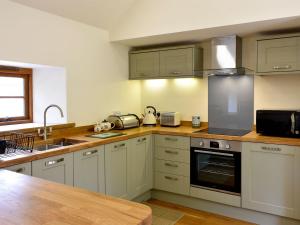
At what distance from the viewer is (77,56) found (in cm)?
317

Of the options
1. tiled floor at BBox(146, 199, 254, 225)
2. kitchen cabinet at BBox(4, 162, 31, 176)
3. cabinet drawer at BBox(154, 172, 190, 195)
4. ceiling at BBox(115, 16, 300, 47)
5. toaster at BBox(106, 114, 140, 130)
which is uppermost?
ceiling at BBox(115, 16, 300, 47)

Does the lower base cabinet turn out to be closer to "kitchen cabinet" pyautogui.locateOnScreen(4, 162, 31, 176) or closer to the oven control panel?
the oven control panel

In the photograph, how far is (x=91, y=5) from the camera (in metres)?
2.99

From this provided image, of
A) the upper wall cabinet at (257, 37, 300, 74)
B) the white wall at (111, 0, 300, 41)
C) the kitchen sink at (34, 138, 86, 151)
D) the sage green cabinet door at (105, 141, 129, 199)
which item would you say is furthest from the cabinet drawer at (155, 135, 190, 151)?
the white wall at (111, 0, 300, 41)

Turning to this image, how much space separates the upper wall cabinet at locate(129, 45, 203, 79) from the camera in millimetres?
3475

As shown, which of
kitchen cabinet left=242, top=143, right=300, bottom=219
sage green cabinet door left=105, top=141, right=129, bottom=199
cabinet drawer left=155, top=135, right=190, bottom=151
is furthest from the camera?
cabinet drawer left=155, top=135, right=190, bottom=151

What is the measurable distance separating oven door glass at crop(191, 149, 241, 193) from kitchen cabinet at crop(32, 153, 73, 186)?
55.9 inches

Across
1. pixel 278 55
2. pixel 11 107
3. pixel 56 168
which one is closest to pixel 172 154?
pixel 56 168

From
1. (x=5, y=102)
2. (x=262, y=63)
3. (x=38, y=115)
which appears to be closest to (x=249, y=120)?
(x=262, y=63)

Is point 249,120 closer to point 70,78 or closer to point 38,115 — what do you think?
point 70,78

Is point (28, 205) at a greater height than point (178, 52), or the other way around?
point (178, 52)

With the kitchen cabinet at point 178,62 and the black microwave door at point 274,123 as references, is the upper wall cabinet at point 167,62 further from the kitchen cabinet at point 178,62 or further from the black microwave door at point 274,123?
the black microwave door at point 274,123

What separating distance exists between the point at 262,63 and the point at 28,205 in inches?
105

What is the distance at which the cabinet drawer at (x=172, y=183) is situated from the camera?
3.24m
